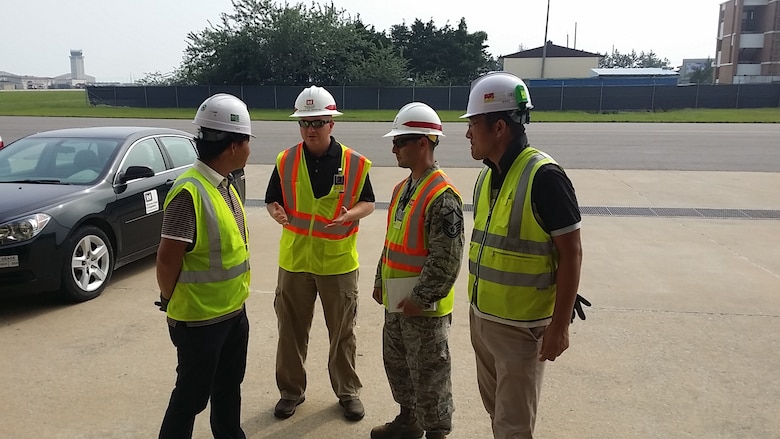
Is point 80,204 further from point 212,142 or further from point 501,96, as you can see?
point 501,96

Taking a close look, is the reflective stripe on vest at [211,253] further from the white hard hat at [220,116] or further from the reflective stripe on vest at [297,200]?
the reflective stripe on vest at [297,200]

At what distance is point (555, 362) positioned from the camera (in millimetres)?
4121

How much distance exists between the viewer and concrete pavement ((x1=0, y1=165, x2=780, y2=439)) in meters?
3.36

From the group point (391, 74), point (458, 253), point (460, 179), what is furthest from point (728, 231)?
point (391, 74)

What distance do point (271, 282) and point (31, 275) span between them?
205 cm

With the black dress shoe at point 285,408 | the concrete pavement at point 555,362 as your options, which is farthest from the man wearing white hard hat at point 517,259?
the black dress shoe at point 285,408

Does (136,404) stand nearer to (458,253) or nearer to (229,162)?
(229,162)

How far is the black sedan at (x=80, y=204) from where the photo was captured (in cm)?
484

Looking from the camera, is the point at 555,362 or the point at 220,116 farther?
the point at 555,362

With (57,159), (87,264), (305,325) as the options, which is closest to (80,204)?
(87,264)

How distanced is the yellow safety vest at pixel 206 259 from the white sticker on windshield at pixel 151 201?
3921 millimetres

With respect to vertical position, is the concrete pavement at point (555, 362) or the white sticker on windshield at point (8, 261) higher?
the white sticker on windshield at point (8, 261)

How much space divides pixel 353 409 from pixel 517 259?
1.56 m

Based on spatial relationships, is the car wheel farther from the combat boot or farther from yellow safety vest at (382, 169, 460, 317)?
yellow safety vest at (382, 169, 460, 317)
